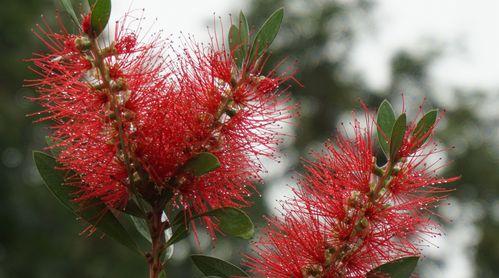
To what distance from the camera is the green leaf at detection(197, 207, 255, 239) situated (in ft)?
6.03

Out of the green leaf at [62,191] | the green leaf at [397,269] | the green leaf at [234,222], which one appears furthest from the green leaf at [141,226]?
the green leaf at [397,269]

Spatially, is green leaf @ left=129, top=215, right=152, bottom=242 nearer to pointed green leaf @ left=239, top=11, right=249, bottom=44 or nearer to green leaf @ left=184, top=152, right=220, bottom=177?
green leaf @ left=184, top=152, right=220, bottom=177

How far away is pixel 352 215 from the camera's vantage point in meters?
1.86

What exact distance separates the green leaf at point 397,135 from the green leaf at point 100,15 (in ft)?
2.10

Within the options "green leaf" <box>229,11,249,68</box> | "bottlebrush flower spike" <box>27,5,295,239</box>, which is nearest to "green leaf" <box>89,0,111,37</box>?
"bottlebrush flower spike" <box>27,5,295,239</box>

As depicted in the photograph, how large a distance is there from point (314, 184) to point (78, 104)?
22.2 inches

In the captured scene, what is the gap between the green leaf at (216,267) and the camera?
1.94 metres

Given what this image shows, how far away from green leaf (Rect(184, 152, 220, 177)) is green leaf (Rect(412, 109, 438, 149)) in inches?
17.9

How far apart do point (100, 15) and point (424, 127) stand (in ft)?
2.42

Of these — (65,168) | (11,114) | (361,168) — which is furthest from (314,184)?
(11,114)

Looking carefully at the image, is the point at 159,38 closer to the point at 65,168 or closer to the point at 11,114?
the point at 65,168

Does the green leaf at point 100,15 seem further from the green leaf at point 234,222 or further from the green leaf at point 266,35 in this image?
the green leaf at point 234,222

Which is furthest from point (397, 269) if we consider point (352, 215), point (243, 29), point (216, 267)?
point (243, 29)

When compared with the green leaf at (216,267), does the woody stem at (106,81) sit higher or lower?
higher
